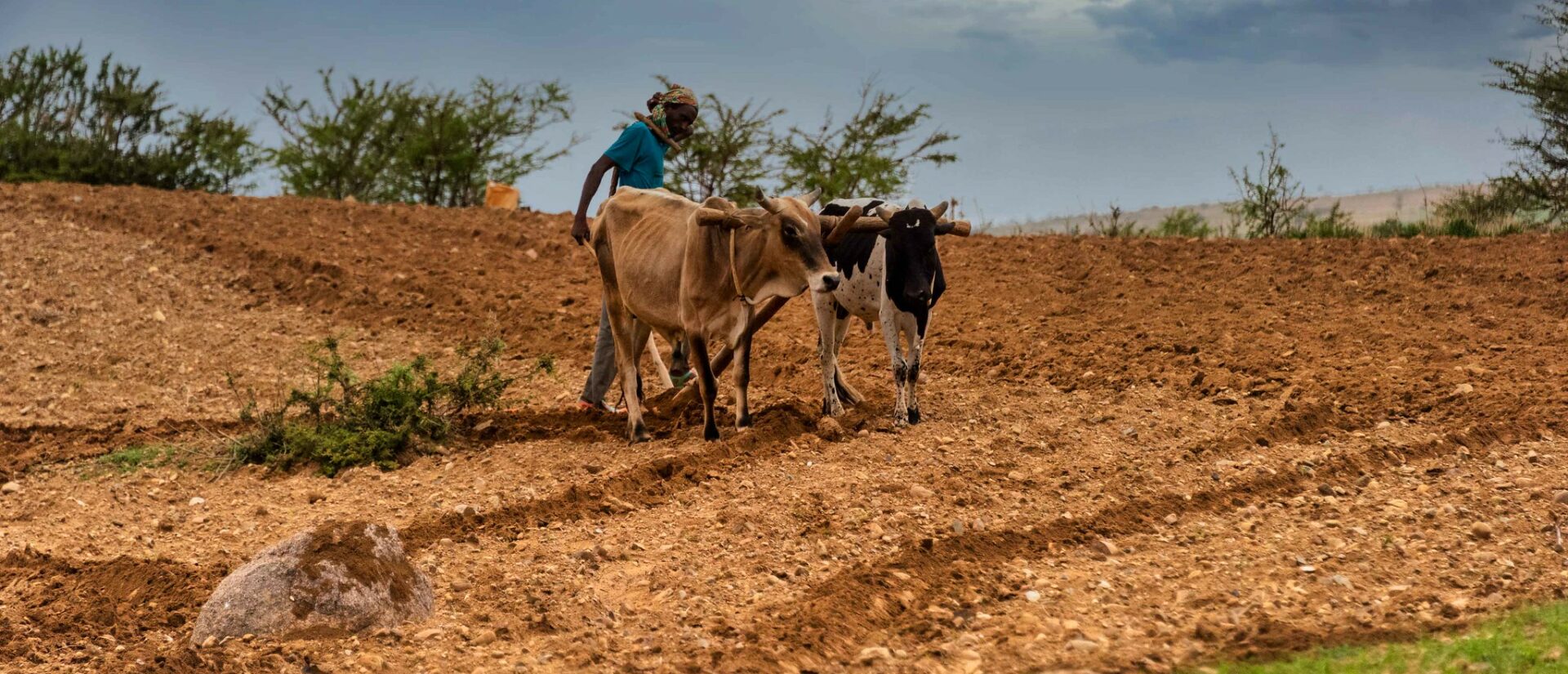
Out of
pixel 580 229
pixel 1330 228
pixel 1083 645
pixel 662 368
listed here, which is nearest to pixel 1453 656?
pixel 1083 645

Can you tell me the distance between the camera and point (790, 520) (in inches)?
318

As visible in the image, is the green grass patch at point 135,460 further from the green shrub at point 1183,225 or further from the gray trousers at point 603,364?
the green shrub at point 1183,225

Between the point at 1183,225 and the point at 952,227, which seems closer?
the point at 952,227

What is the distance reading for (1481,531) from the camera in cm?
782

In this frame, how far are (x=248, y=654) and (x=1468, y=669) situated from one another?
4891 mm

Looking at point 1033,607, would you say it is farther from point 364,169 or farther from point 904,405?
point 364,169

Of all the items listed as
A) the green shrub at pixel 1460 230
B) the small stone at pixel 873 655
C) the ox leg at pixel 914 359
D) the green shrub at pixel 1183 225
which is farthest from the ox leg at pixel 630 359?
the green shrub at pixel 1460 230

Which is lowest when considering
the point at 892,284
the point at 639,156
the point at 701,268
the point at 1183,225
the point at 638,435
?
the point at 638,435

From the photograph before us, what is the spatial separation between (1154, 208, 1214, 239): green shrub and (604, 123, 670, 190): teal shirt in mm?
9755

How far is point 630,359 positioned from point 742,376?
3.20 feet

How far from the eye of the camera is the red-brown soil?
21.7 ft

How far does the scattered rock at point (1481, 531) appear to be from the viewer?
7797 mm

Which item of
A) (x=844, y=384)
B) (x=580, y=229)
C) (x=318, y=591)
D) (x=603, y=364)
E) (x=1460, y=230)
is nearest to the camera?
(x=318, y=591)

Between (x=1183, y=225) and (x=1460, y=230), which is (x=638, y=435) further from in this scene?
(x=1183, y=225)
